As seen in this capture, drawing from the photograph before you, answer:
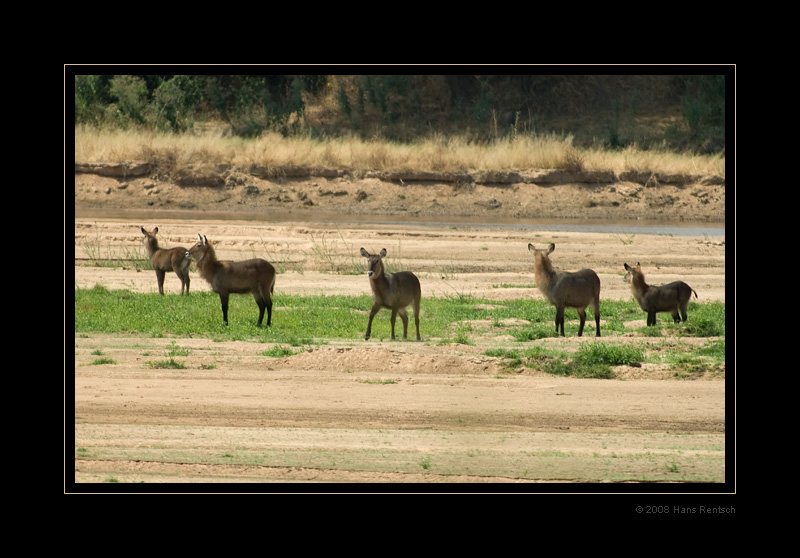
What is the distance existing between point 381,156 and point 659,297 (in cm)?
1973

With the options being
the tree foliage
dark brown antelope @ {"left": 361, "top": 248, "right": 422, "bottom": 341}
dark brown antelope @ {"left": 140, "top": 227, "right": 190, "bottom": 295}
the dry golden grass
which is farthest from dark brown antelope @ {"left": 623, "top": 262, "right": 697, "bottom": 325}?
the tree foliage

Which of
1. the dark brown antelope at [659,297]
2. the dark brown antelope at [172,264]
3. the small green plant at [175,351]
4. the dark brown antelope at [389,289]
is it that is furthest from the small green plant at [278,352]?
the dark brown antelope at [659,297]

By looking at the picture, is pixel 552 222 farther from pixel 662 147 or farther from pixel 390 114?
pixel 390 114

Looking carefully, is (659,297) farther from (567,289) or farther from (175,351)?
(175,351)

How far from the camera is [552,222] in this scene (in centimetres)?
3008

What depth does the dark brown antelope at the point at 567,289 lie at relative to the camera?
1475cm

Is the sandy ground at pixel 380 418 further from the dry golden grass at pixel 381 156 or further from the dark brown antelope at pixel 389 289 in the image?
the dry golden grass at pixel 381 156

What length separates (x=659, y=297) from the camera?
15.3 meters

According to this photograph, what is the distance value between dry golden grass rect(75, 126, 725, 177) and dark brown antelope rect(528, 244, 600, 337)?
61.0 feet

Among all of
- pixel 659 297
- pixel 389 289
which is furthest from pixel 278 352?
pixel 659 297

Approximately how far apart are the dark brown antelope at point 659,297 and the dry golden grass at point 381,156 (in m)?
18.2

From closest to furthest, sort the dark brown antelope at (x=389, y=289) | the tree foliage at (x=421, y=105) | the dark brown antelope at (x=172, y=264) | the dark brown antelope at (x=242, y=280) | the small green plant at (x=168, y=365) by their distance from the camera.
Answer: the small green plant at (x=168, y=365), the dark brown antelope at (x=389, y=289), the dark brown antelope at (x=242, y=280), the dark brown antelope at (x=172, y=264), the tree foliage at (x=421, y=105)
